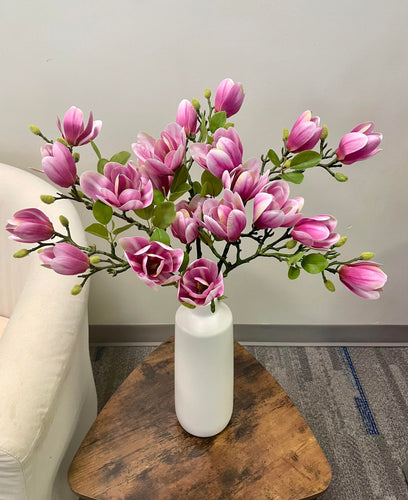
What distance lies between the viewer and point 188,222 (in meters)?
0.68

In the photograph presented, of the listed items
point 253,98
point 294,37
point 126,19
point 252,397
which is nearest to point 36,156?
point 126,19

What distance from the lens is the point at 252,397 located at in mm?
1028

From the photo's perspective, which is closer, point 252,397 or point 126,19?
point 252,397

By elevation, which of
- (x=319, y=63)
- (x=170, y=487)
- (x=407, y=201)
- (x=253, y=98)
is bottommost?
(x=170, y=487)

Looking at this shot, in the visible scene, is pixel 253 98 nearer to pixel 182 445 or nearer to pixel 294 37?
pixel 294 37

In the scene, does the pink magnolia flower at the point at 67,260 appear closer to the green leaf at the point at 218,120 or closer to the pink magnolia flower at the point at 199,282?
the pink magnolia flower at the point at 199,282

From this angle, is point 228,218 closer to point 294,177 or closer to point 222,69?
point 294,177

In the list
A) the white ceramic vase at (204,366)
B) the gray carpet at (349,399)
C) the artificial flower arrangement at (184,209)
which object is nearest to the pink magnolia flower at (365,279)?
the artificial flower arrangement at (184,209)

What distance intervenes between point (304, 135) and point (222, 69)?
2.19 feet

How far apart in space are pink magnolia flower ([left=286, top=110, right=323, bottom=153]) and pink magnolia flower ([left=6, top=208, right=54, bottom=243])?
0.35 metres

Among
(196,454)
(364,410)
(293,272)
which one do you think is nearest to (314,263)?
(293,272)

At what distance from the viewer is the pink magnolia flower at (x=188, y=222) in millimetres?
677

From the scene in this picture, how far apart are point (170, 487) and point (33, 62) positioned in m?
1.04

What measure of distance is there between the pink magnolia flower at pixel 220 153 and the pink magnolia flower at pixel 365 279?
0.68ft
